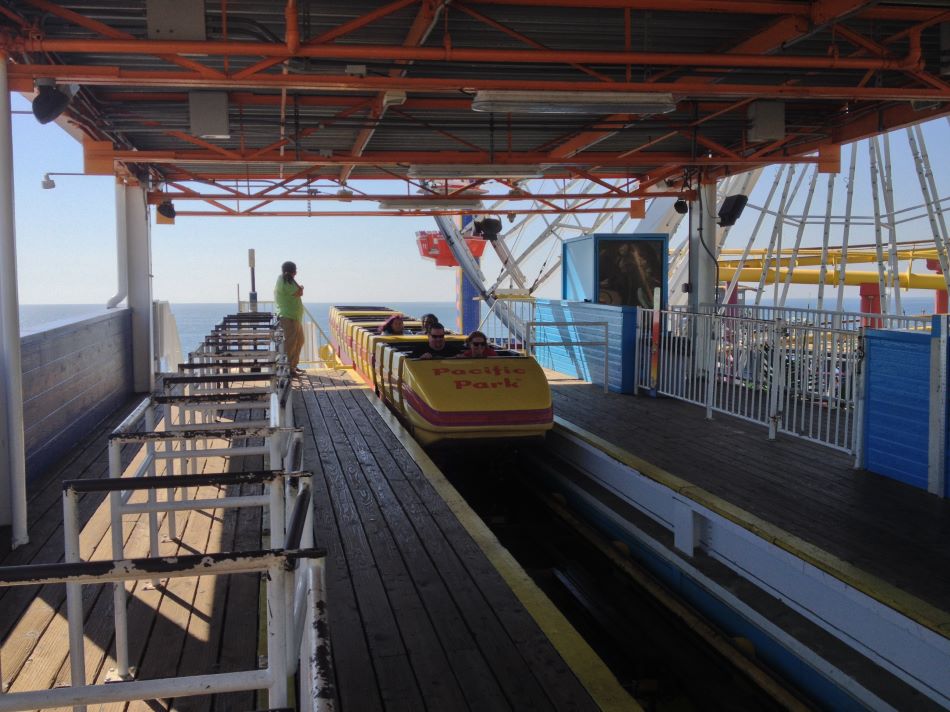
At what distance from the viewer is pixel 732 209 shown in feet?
38.4

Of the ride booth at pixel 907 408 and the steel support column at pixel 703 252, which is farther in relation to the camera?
the steel support column at pixel 703 252

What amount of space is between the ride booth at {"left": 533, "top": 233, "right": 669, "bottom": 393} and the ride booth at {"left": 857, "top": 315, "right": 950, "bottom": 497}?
14.1 ft

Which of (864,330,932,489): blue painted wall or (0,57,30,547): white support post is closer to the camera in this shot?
(0,57,30,547): white support post

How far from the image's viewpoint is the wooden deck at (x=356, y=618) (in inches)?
125

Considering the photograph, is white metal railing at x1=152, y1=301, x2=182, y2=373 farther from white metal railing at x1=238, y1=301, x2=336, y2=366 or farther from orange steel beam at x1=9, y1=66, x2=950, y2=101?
orange steel beam at x1=9, y1=66, x2=950, y2=101

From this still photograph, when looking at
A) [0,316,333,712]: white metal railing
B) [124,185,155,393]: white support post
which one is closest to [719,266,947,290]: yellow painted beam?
[124,185,155,393]: white support post

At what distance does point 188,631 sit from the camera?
11.7 feet

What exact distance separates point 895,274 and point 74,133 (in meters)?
12.9

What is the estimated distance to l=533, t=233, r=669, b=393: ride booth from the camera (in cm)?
1051

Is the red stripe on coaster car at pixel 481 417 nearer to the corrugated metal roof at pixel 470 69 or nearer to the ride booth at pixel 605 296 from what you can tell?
the corrugated metal roof at pixel 470 69

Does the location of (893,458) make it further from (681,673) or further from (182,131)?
(182,131)

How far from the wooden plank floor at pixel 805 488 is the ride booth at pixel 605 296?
1630mm

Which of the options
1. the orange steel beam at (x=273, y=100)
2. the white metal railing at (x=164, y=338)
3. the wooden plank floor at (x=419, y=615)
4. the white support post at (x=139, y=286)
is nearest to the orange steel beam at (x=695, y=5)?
the orange steel beam at (x=273, y=100)

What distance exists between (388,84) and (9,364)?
3282 mm
